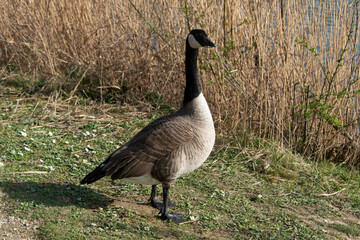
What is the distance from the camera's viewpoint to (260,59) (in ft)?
17.3

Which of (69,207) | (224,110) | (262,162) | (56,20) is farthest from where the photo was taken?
(56,20)

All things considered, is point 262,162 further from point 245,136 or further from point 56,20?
point 56,20

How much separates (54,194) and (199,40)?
189cm

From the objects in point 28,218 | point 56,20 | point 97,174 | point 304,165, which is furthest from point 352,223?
point 56,20

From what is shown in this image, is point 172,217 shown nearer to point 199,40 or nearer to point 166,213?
point 166,213

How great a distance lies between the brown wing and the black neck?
32cm

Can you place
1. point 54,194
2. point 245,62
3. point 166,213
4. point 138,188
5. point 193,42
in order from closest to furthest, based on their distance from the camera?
point 166,213, point 54,194, point 193,42, point 138,188, point 245,62

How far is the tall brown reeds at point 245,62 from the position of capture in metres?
5.35

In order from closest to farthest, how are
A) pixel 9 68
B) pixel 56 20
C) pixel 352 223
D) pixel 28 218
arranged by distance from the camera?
pixel 28 218 < pixel 352 223 < pixel 56 20 < pixel 9 68

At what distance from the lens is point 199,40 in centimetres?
380

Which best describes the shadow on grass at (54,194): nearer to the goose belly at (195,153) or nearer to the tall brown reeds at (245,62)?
the goose belly at (195,153)

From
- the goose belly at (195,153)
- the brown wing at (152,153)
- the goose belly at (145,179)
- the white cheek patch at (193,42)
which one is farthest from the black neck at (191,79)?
the goose belly at (145,179)

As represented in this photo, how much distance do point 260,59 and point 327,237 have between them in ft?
7.89

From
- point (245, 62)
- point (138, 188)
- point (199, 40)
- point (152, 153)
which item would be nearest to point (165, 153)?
point (152, 153)
